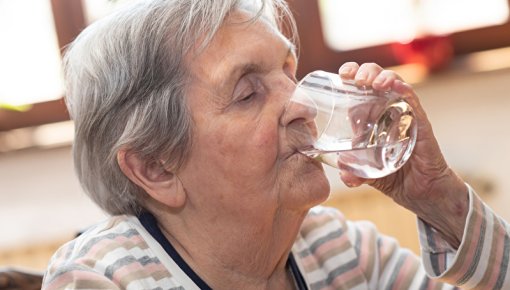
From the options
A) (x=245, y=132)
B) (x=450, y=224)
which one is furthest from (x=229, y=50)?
(x=450, y=224)

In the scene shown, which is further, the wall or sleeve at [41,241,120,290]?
the wall

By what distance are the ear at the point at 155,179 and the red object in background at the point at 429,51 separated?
220cm

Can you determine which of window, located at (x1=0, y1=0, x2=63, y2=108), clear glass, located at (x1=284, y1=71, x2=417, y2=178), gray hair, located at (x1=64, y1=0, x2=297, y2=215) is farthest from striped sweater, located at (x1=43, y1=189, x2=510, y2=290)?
window, located at (x1=0, y1=0, x2=63, y2=108)

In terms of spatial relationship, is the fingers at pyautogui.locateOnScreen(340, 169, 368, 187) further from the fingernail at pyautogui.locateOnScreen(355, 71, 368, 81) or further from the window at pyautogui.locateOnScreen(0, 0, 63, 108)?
the window at pyautogui.locateOnScreen(0, 0, 63, 108)

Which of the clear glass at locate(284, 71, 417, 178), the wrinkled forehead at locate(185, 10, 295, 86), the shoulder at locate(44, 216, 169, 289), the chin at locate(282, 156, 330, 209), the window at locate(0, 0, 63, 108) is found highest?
the wrinkled forehead at locate(185, 10, 295, 86)

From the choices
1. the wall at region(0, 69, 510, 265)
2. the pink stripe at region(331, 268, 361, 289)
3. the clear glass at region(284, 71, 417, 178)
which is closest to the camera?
the clear glass at region(284, 71, 417, 178)

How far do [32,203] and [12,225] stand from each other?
13 cm

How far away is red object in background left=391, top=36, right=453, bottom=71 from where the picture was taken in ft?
11.5

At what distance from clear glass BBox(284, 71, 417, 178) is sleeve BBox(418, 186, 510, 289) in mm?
245

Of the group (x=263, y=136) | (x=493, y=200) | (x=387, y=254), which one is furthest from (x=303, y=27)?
(x=263, y=136)

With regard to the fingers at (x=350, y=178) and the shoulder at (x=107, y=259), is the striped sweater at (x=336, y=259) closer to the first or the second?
the shoulder at (x=107, y=259)

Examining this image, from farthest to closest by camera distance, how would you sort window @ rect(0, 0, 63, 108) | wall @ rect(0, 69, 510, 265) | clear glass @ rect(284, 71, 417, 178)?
1. window @ rect(0, 0, 63, 108)
2. wall @ rect(0, 69, 510, 265)
3. clear glass @ rect(284, 71, 417, 178)

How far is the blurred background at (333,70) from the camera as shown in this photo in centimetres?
350

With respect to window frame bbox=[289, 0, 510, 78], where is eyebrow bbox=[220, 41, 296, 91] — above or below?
above
